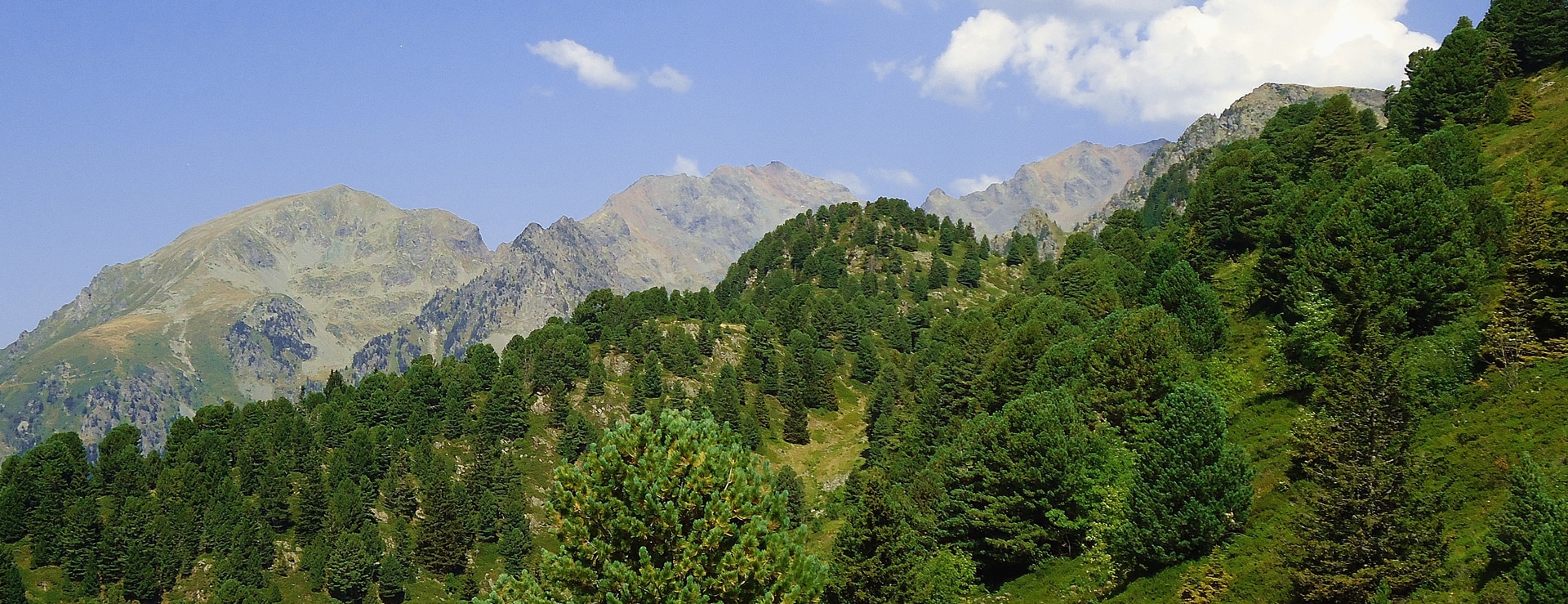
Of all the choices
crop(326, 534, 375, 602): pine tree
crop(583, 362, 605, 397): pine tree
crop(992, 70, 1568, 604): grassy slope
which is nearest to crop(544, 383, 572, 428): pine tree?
crop(583, 362, 605, 397): pine tree

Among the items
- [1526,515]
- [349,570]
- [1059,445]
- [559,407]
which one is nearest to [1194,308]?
[1059,445]

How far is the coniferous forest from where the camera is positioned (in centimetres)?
2595

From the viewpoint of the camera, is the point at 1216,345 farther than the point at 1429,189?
Yes

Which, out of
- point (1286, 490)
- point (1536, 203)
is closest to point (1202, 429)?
point (1286, 490)

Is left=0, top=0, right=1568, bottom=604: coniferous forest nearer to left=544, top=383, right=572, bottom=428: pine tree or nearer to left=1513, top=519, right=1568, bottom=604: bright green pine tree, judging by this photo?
left=1513, top=519, right=1568, bottom=604: bright green pine tree


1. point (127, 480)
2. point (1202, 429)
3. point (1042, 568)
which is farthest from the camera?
point (127, 480)

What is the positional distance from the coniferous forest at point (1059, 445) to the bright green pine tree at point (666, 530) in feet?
0.32

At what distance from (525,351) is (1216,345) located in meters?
135

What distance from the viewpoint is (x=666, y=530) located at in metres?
23.7

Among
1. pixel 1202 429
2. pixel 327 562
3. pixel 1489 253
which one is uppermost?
pixel 1489 253

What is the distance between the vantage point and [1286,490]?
1759 inches

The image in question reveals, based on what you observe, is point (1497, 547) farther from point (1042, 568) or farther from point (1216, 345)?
point (1216, 345)

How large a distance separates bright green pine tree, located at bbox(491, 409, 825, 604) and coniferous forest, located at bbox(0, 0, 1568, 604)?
0.10m

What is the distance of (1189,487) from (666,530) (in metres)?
30.4
